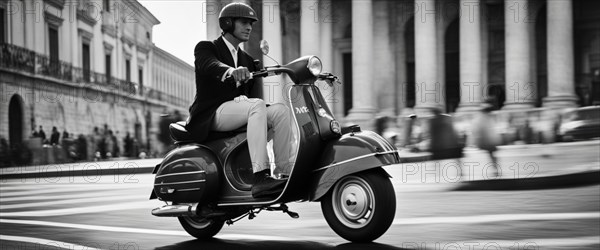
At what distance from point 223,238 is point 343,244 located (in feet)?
4.39

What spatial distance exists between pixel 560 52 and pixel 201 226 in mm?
29373

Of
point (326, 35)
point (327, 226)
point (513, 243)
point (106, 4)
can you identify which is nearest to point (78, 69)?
point (106, 4)

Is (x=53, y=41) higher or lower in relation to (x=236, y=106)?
higher

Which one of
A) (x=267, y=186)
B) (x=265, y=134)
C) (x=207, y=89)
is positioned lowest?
(x=267, y=186)

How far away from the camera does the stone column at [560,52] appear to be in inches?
1305

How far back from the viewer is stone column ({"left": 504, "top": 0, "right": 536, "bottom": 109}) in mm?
34281

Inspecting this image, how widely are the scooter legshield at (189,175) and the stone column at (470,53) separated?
2979 cm

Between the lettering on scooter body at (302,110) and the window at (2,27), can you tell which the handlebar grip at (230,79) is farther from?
the window at (2,27)

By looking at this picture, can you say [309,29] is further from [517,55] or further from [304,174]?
[304,174]

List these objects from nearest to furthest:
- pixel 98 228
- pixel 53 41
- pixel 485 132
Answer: pixel 98 228, pixel 485 132, pixel 53 41

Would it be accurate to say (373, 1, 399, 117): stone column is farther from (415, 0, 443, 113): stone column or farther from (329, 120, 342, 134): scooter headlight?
(329, 120, 342, 134): scooter headlight

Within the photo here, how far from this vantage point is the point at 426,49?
3603 centimetres

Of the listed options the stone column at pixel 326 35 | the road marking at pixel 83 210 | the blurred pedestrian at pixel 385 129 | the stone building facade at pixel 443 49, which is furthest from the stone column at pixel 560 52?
the road marking at pixel 83 210

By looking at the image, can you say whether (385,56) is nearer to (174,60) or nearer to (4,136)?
(4,136)
